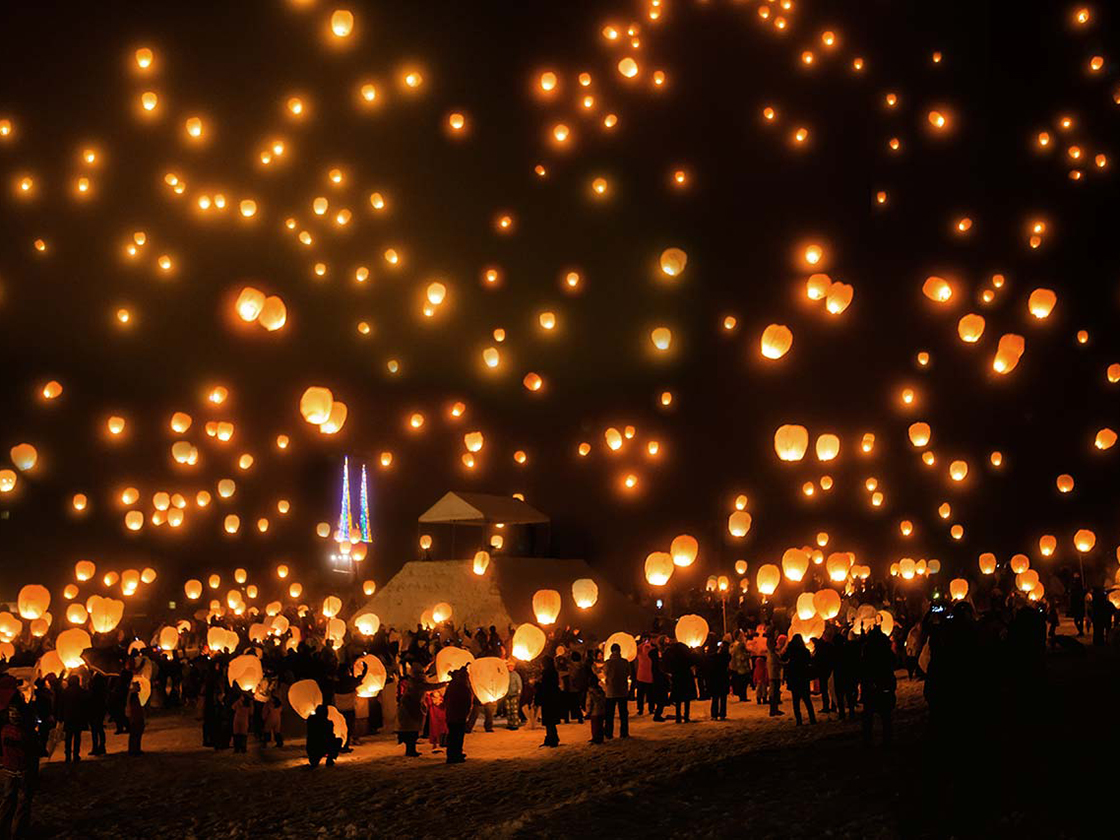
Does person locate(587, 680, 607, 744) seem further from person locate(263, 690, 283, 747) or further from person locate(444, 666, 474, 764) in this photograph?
person locate(263, 690, 283, 747)

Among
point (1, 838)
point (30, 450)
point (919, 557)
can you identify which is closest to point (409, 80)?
point (30, 450)

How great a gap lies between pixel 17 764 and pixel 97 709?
461 cm

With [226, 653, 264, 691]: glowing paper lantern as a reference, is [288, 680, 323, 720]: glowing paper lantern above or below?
below

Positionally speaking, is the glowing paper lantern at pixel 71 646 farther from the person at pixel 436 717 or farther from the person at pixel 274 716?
the person at pixel 436 717

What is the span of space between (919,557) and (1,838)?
27.8 meters

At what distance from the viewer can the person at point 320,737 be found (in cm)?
1055

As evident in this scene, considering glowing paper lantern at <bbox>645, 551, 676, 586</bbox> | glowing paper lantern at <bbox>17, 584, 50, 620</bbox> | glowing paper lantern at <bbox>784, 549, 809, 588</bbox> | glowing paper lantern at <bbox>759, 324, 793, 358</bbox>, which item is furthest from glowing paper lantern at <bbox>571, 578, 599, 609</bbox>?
glowing paper lantern at <bbox>17, 584, 50, 620</bbox>

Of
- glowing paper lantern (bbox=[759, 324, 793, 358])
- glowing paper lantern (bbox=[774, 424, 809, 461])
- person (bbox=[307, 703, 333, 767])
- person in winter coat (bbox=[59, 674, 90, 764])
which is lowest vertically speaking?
person (bbox=[307, 703, 333, 767])

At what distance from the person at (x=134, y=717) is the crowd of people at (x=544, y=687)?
0.07 feet

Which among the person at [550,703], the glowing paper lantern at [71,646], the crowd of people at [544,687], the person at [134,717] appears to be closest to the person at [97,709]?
the crowd of people at [544,687]

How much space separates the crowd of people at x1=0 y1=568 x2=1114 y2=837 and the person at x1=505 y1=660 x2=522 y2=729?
0.07 feet

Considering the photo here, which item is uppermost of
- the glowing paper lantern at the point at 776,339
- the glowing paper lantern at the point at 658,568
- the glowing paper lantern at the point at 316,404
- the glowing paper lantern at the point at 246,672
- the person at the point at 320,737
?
the glowing paper lantern at the point at 776,339

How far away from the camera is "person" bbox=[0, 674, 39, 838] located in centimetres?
733

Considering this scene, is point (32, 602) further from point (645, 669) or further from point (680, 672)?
point (680, 672)
